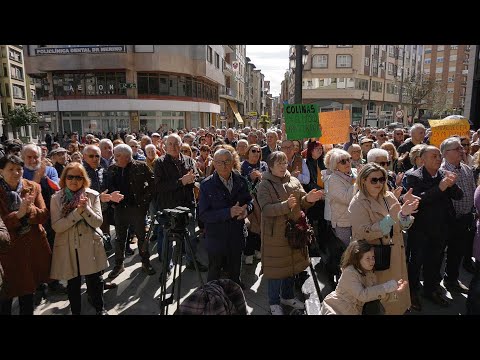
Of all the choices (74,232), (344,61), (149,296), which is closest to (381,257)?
(149,296)

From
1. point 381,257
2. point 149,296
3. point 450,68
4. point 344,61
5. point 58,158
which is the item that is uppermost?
point 450,68

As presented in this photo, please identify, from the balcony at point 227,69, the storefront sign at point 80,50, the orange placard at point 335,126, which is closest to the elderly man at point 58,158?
the orange placard at point 335,126

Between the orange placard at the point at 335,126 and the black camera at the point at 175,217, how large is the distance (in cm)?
364

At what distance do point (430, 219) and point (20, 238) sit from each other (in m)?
4.69

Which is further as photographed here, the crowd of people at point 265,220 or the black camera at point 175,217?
the black camera at point 175,217

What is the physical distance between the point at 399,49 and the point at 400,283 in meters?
65.1

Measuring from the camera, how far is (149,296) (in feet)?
15.3

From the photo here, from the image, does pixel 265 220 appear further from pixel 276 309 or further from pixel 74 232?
pixel 74 232

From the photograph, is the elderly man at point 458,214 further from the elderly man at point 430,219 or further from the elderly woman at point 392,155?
the elderly woman at point 392,155

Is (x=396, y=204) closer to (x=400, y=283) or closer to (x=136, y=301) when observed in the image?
(x=400, y=283)

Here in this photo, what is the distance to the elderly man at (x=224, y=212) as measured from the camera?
403 cm

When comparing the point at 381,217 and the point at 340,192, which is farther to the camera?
the point at 340,192

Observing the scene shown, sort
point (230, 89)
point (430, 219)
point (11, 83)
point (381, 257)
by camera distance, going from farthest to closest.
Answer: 1. point (11, 83)
2. point (230, 89)
3. point (430, 219)
4. point (381, 257)
